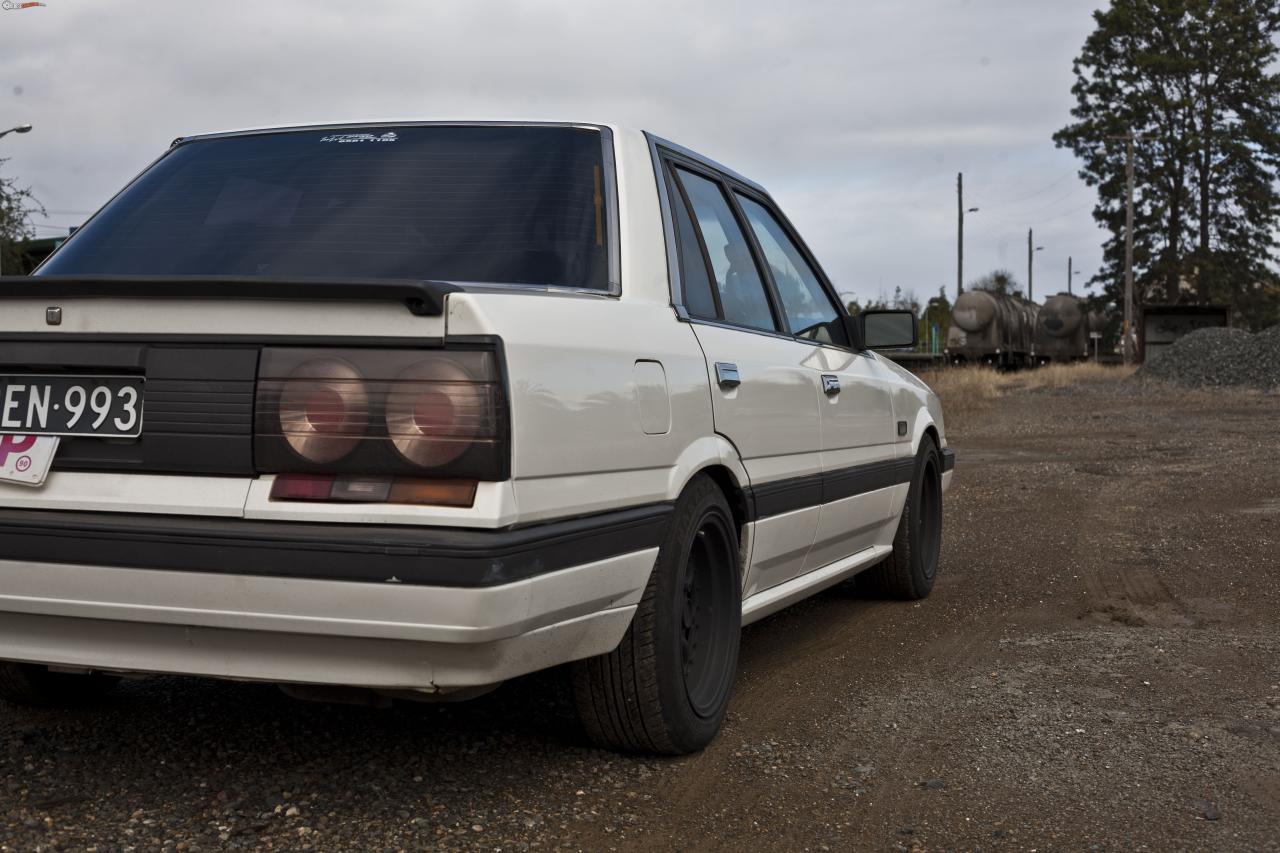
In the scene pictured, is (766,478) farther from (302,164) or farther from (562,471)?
(302,164)

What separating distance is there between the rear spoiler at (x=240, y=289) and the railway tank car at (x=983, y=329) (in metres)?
43.6

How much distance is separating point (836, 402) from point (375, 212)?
190 centimetres

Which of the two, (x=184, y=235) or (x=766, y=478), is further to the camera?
(x=766, y=478)

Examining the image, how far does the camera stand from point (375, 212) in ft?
12.2

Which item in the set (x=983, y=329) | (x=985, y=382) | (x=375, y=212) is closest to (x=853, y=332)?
(x=375, y=212)

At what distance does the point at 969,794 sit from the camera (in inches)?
133

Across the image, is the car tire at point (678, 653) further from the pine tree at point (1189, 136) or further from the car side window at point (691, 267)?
the pine tree at point (1189, 136)

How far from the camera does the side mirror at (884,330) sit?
549 cm

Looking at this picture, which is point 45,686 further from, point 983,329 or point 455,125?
point 983,329

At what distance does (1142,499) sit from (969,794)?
7.29m

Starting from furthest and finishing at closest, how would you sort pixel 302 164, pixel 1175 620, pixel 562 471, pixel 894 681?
pixel 1175 620, pixel 894 681, pixel 302 164, pixel 562 471

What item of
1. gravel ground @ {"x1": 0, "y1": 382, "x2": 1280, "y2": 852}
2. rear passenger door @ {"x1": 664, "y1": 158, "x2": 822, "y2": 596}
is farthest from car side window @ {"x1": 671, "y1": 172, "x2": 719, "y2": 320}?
gravel ground @ {"x1": 0, "y1": 382, "x2": 1280, "y2": 852}

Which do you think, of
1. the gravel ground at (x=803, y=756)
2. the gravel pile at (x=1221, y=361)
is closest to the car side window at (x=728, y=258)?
the gravel ground at (x=803, y=756)

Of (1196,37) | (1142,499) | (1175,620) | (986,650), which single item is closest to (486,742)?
(986,650)
